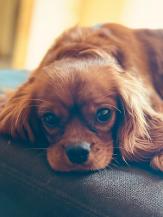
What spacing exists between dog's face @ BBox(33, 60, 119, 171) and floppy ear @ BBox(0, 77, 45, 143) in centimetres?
4

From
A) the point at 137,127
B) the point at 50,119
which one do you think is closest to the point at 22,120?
the point at 50,119

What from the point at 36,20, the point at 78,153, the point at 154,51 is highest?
the point at 154,51

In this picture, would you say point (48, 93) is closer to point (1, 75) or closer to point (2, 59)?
point (1, 75)

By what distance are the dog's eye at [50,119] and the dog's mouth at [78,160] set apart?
0.15 meters

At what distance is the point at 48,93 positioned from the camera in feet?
4.71

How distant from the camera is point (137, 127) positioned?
1.45 m

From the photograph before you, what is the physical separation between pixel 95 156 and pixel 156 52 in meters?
0.78

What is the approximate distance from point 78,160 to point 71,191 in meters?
0.13

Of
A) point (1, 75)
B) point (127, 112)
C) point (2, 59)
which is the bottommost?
point (2, 59)

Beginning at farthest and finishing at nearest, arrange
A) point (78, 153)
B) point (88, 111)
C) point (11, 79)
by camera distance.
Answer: point (11, 79) < point (88, 111) < point (78, 153)

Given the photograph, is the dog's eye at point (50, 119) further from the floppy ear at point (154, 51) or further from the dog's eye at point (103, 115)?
the floppy ear at point (154, 51)

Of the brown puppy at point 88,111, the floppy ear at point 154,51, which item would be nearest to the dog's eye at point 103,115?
the brown puppy at point 88,111

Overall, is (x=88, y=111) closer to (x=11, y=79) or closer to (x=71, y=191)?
(x=71, y=191)

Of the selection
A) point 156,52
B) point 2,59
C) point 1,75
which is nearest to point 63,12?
point 2,59
